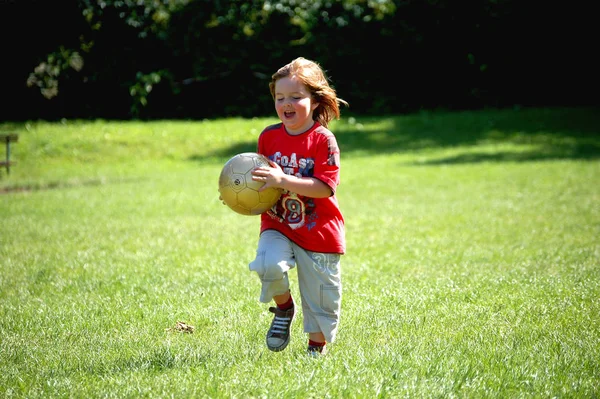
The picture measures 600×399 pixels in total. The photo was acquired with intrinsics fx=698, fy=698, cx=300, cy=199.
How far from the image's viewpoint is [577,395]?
393 cm

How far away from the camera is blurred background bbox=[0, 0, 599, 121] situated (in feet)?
79.0

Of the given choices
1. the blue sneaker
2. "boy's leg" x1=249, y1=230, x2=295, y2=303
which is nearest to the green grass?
the blue sneaker

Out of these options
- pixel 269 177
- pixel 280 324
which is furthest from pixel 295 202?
pixel 280 324

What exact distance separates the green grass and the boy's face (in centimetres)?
153

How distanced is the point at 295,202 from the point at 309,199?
97mm

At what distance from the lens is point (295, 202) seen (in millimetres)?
4660

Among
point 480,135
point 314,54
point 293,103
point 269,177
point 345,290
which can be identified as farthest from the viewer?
point 314,54

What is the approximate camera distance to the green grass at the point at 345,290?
13.5 ft

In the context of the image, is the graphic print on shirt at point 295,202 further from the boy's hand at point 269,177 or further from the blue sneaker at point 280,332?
the blue sneaker at point 280,332

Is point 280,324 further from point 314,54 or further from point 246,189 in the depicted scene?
point 314,54

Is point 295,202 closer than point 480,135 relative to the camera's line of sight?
Yes

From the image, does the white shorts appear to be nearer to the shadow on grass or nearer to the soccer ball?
the soccer ball

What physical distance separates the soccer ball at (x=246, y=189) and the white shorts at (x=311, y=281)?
0.23 m

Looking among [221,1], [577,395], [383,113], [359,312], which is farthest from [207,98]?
[577,395]
